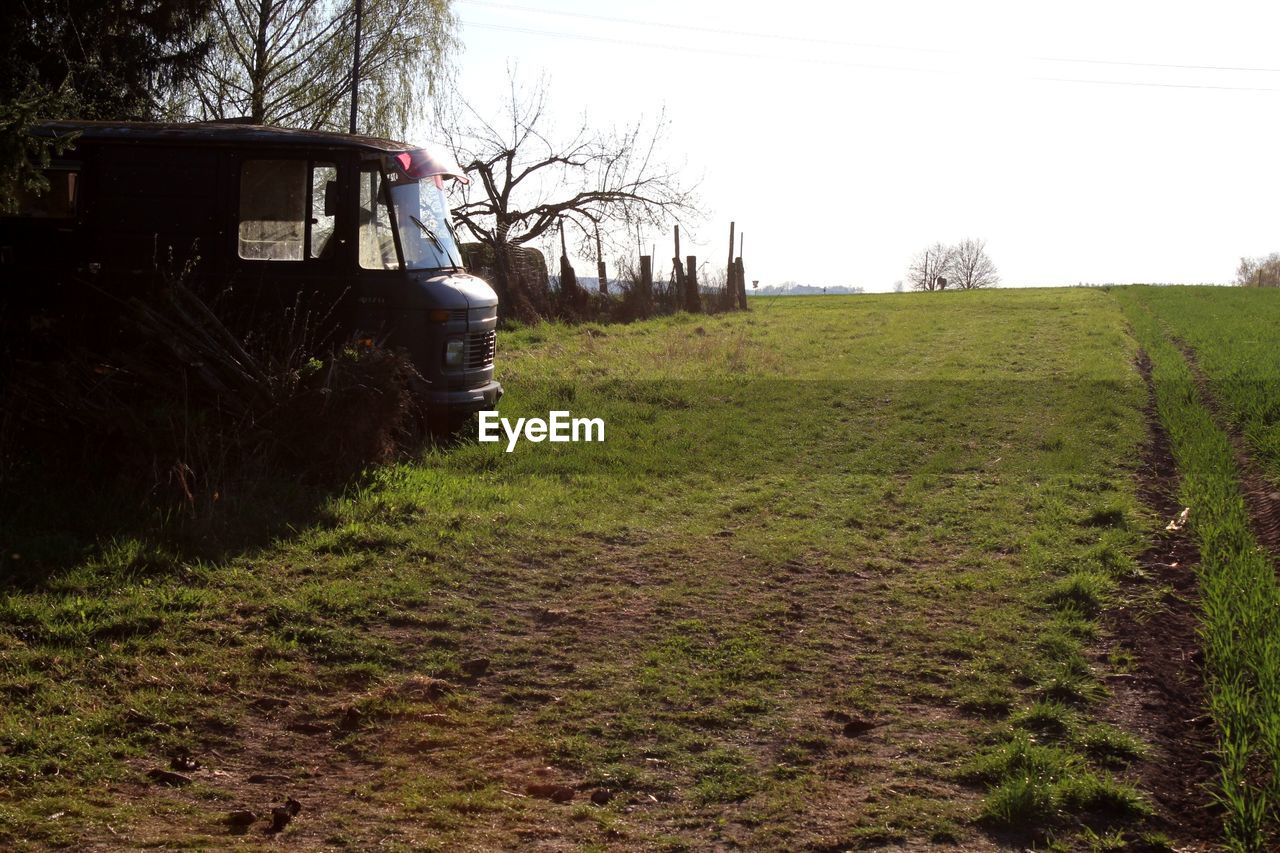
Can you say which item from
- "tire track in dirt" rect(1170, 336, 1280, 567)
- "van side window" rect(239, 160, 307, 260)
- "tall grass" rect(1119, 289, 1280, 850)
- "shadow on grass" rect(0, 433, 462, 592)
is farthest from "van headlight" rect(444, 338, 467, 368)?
"tire track in dirt" rect(1170, 336, 1280, 567)

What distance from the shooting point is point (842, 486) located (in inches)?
415

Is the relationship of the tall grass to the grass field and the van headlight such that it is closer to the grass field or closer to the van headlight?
the grass field

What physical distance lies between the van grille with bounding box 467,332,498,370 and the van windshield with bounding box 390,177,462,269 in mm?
772

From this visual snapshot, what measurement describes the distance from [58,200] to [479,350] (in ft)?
13.6

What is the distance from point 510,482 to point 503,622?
12.0 feet

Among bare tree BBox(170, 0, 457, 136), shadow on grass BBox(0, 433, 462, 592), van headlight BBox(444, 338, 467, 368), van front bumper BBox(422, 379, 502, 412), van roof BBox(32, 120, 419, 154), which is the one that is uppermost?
bare tree BBox(170, 0, 457, 136)

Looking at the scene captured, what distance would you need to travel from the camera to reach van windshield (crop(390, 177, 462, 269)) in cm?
1100

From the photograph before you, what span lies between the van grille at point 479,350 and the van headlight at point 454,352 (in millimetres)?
97

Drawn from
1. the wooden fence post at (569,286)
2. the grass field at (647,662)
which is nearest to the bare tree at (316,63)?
the wooden fence post at (569,286)

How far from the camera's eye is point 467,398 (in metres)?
11.3

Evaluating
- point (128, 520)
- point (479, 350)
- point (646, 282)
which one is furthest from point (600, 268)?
point (128, 520)

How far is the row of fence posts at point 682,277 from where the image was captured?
2603 centimetres

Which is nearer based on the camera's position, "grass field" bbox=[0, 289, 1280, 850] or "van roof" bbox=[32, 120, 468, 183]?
"grass field" bbox=[0, 289, 1280, 850]

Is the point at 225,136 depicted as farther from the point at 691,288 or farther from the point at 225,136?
the point at 691,288
